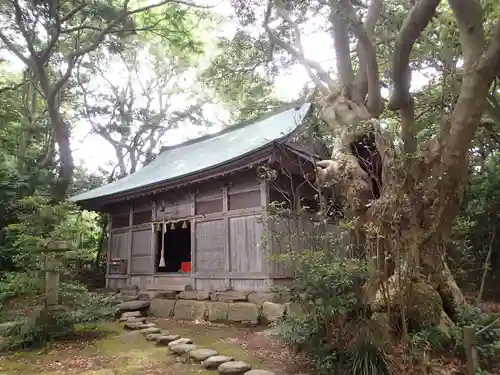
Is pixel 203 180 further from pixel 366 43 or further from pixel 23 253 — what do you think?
pixel 366 43

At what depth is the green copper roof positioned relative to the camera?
36.5 feet

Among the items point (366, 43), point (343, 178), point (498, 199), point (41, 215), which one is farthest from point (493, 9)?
point (41, 215)

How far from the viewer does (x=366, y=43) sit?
686 centimetres

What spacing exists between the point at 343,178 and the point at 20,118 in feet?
52.5

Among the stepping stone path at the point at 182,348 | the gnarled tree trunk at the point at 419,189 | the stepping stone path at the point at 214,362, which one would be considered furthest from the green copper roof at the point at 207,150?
the stepping stone path at the point at 214,362

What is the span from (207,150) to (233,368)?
373 inches

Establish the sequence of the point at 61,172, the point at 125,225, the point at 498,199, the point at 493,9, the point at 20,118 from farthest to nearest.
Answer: the point at 20,118
the point at 61,172
the point at 125,225
the point at 498,199
the point at 493,9

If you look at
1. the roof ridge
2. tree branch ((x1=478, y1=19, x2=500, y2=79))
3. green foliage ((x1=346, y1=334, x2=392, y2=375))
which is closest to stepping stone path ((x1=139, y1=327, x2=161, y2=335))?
green foliage ((x1=346, y1=334, x2=392, y2=375))

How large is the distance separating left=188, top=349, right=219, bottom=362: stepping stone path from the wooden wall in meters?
2.49

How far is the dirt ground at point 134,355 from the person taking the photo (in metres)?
5.46

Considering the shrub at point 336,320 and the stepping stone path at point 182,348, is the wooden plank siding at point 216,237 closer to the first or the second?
the stepping stone path at point 182,348

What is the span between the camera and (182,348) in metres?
6.28

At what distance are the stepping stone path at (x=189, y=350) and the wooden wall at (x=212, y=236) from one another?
2.04 meters

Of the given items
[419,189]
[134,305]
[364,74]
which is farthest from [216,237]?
[419,189]
